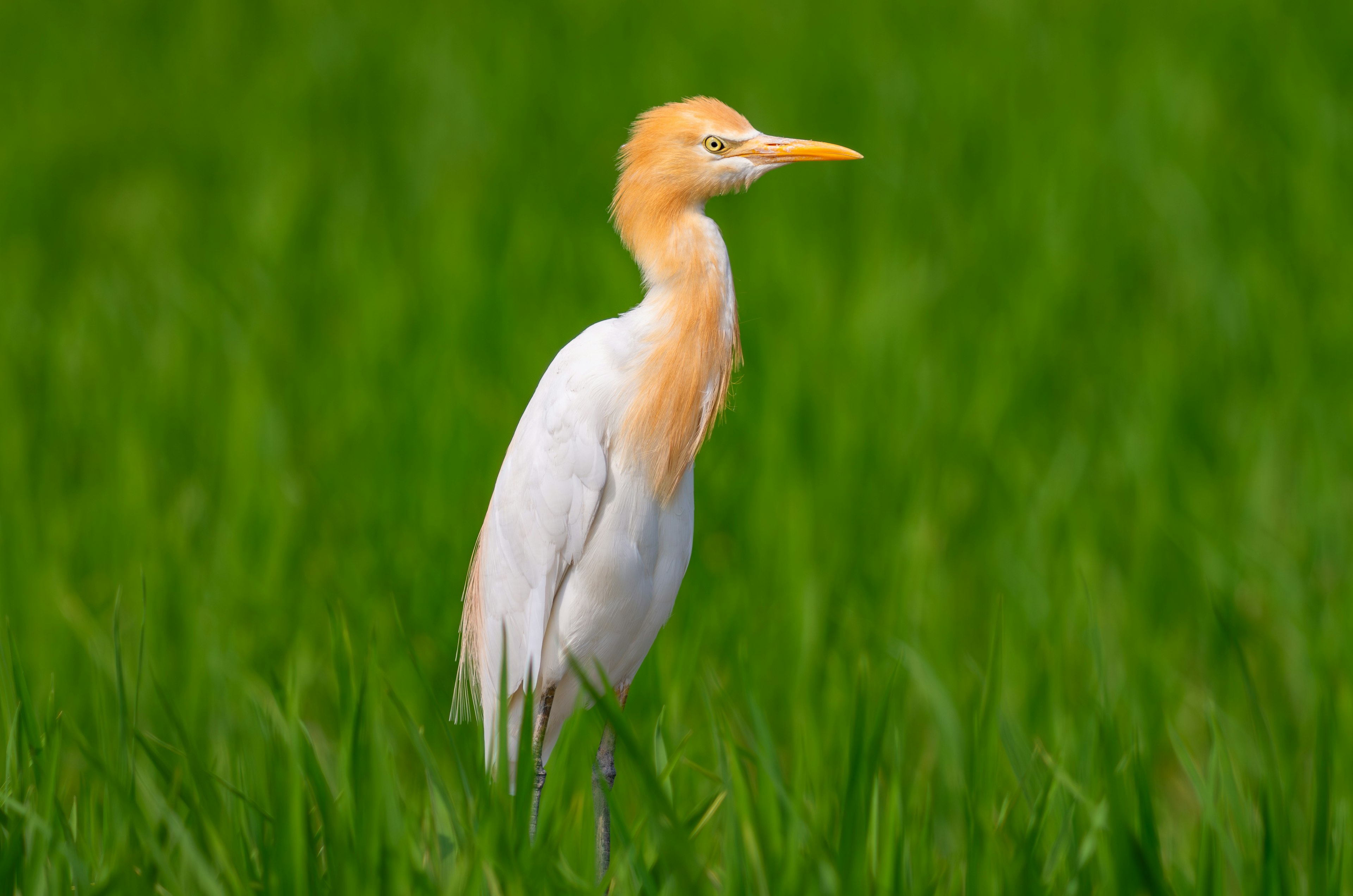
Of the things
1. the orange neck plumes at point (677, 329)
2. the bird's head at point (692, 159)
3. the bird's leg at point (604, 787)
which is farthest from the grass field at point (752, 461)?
the bird's head at point (692, 159)

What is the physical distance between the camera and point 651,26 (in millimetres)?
4992

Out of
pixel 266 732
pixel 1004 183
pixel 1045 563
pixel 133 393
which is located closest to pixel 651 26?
pixel 1004 183

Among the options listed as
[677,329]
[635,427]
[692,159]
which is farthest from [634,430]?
[692,159]

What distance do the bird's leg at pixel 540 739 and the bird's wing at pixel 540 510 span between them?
4 cm

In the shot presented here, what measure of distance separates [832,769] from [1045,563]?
78cm

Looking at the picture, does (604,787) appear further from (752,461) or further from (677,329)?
(752,461)

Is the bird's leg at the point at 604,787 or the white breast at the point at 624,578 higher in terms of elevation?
the white breast at the point at 624,578

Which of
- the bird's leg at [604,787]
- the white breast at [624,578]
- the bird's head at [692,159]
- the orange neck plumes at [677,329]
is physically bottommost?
the bird's leg at [604,787]

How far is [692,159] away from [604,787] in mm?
614

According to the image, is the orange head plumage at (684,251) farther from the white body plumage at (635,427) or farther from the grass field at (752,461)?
the grass field at (752,461)

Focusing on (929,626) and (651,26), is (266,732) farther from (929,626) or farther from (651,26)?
(651,26)

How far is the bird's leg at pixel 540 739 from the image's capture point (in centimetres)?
124

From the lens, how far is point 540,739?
4.29 ft

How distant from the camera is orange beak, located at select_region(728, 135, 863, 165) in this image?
116cm
